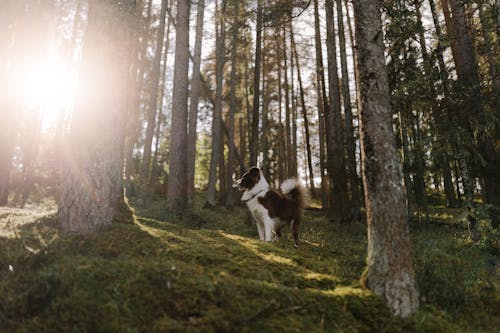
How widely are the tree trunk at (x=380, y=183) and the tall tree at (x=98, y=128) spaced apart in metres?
3.65

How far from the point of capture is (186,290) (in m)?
3.76

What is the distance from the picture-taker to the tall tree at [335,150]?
13852 mm

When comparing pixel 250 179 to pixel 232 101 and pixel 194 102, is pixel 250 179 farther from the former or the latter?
pixel 232 101

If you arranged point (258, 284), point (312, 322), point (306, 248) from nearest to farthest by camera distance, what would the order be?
point (312, 322), point (258, 284), point (306, 248)

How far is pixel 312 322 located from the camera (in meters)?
3.63

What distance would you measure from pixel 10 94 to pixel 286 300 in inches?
565

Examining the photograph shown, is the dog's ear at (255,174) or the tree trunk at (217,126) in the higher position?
the tree trunk at (217,126)

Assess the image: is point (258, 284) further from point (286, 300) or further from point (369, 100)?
point (369, 100)

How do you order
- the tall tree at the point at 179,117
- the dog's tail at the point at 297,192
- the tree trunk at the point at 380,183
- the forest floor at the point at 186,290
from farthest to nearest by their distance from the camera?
the tall tree at the point at 179,117 → the dog's tail at the point at 297,192 → the tree trunk at the point at 380,183 → the forest floor at the point at 186,290

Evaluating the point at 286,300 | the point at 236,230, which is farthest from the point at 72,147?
the point at 236,230

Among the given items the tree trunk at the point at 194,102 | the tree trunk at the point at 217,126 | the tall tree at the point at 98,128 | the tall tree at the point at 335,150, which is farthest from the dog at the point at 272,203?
the tree trunk at the point at 217,126

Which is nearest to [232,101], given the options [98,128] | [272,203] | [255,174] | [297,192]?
[255,174]

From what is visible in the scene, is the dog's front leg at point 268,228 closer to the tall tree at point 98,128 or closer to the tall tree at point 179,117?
the tall tree at point 98,128

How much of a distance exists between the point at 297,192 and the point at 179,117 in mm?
6397
